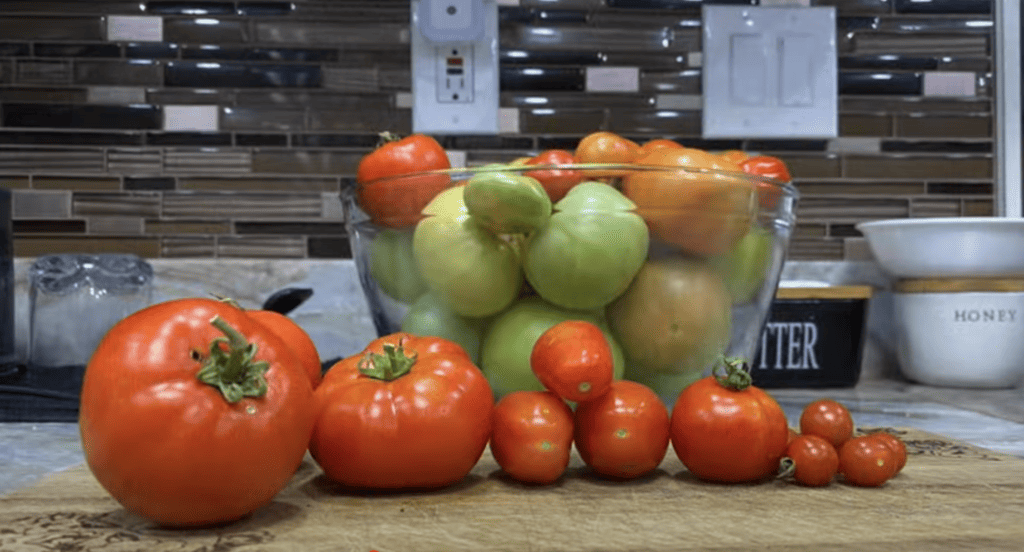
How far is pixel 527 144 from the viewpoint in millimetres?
1515

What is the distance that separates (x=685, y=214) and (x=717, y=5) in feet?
2.71

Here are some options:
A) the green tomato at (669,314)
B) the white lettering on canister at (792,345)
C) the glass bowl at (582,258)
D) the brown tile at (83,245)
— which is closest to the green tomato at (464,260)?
the glass bowl at (582,258)

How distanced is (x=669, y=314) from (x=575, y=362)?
17cm

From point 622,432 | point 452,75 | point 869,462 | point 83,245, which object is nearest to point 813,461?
point 869,462

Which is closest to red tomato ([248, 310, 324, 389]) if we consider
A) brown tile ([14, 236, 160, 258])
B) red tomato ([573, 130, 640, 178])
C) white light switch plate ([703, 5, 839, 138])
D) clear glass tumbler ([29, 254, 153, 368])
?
red tomato ([573, 130, 640, 178])

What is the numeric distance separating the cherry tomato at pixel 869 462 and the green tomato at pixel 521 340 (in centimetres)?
21

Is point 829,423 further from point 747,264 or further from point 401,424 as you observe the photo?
point 401,424

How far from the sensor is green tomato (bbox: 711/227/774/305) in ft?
2.89

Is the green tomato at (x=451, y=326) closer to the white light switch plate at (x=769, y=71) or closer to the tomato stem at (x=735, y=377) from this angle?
the tomato stem at (x=735, y=377)

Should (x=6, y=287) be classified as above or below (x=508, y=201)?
below

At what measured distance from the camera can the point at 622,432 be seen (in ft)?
2.34

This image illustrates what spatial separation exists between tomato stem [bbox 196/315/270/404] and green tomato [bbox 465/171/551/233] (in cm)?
26

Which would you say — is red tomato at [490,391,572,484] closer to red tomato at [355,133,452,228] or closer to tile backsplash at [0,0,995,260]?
red tomato at [355,133,452,228]

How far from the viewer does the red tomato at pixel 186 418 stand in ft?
1.82
